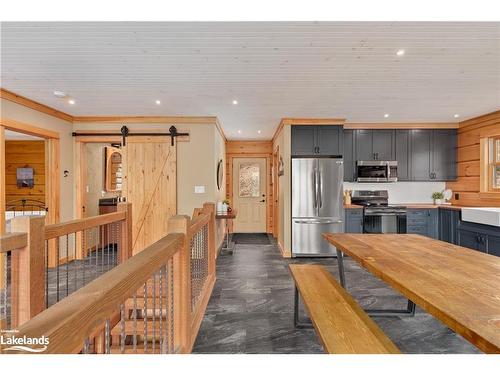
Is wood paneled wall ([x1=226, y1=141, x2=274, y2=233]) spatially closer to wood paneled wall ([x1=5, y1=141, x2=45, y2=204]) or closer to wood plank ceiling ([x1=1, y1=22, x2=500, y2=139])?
wood plank ceiling ([x1=1, y1=22, x2=500, y2=139])

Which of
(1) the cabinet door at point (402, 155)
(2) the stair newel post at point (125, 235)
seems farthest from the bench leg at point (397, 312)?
(1) the cabinet door at point (402, 155)

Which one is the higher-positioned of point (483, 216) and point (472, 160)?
point (472, 160)

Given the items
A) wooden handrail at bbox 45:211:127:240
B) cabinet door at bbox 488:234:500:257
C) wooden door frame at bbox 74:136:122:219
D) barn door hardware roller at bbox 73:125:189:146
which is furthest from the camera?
wooden door frame at bbox 74:136:122:219

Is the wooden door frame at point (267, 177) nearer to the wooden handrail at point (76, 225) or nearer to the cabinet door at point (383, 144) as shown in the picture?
the cabinet door at point (383, 144)

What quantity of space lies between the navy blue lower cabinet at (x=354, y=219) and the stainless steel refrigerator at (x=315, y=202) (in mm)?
176

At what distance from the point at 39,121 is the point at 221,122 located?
2780 mm

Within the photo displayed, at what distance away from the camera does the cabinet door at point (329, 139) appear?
5.04 meters

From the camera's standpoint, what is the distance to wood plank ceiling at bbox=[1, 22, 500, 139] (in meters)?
2.18

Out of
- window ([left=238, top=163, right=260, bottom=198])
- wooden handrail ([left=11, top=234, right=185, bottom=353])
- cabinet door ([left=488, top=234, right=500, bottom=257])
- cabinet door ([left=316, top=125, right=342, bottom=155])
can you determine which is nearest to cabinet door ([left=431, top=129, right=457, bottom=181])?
cabinet door ([left=316, top=125, right=342, bottom=155])

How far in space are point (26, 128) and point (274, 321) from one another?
160 inches

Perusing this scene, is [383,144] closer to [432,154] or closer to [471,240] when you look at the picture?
[432,154]

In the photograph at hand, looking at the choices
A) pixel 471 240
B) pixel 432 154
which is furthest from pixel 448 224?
pixel 432 154

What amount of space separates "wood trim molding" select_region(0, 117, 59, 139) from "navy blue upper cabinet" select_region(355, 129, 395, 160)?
5154 mm

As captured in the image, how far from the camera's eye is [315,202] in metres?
4.93
